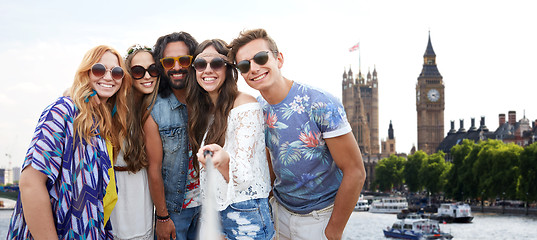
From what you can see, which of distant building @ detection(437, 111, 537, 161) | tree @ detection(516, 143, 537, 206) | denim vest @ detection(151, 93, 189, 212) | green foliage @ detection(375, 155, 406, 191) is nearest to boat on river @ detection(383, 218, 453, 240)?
tree @ detection(516, 143, 537, 206)

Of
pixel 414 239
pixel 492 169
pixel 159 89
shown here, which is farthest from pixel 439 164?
pixel 159 89

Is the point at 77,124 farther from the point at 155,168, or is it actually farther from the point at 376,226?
the point at 376,226

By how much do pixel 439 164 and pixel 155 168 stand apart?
65.5 m

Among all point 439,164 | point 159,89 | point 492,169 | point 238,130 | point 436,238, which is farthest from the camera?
point 439,164

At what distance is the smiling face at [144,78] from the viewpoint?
407 cm

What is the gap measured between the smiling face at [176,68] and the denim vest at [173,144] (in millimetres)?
94

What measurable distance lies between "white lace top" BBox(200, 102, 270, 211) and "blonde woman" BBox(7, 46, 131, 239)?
25.1 inches

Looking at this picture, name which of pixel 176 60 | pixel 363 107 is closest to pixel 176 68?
pixel 176 60

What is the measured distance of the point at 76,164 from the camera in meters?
3.40

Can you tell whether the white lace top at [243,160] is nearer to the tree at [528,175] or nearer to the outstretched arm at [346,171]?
the outstretched arm at [346,171]

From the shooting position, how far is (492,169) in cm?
4572

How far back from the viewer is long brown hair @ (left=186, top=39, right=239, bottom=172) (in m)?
3.36

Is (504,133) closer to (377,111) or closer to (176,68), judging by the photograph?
(377,111)

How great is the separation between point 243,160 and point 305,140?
1.94 ft
